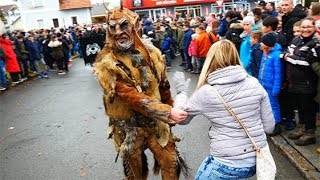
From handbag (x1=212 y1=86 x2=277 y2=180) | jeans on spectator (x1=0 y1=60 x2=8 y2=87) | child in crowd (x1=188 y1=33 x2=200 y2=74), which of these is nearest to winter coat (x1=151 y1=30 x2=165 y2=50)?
child in crowd (x1=188 y1=33 x2=200 y2=74)

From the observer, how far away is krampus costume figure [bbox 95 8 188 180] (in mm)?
2930

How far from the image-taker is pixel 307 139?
4.94 m

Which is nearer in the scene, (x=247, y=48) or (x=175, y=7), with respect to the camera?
(x=247, y=48)

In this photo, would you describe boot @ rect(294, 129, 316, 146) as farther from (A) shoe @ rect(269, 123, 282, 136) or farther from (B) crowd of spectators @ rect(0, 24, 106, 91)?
(B) crowd of spectators @ rect(0, 24, 106, 91)

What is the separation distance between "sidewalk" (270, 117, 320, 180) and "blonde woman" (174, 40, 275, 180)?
Answer: 1.80 metres

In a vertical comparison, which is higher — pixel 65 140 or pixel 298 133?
pixel 298 133

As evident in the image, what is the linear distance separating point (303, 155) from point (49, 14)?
42008mm

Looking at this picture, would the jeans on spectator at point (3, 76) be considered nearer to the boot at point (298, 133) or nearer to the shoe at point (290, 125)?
the shoe at point (290, 125)

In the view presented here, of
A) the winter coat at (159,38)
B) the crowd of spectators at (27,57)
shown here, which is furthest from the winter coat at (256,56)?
the crowd of spectators at (27,57)

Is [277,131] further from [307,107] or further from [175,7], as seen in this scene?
[175,7]

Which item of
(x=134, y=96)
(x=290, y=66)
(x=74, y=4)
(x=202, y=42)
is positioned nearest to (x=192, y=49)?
(x=202, y=42)

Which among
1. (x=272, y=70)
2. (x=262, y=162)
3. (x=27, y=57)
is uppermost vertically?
(x=272, y=70)

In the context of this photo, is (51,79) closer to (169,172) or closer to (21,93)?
(21,93)

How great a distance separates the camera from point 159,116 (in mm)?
2854
